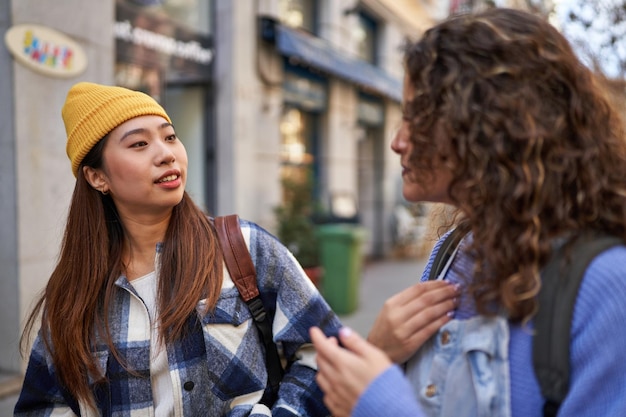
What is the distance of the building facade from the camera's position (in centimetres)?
448

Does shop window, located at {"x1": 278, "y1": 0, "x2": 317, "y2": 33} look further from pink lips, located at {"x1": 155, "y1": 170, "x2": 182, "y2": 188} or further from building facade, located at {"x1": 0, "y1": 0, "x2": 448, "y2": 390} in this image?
pink lips, located at {"x1": 155, "y1": 170, "x2": 182, "y2": 188}

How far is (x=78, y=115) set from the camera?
1.90 m

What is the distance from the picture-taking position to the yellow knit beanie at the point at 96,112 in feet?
6.13

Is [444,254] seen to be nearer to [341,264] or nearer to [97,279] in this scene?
[97,279]

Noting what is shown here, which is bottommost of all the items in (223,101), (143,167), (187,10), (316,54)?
(143,167)

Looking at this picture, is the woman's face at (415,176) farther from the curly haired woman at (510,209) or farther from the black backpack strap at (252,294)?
A: the black backpack strap at (252,294)

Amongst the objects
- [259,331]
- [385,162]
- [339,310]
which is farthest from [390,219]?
[259,331]

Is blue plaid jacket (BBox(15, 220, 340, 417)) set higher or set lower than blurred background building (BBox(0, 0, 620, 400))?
lower

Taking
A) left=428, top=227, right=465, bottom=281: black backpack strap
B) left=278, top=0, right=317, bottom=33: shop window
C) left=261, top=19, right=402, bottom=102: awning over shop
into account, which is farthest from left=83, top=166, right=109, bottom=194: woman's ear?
left=278, top=0, right=317, bottom=33: shop window

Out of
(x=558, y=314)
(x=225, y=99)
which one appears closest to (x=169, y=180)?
(x=558, y=314)

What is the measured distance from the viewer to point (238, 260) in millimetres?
1876

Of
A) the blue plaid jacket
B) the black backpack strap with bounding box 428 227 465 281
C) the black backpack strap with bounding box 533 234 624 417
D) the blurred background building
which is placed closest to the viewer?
the black backpack strap with bounding box 533 234 624 417

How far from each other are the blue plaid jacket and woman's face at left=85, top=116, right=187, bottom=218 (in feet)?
0.93

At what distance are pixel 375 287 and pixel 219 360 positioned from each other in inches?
302
